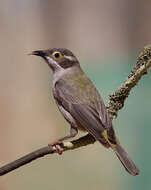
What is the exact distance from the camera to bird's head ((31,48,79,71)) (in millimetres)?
3407

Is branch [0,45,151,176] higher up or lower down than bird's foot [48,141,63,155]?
higher up

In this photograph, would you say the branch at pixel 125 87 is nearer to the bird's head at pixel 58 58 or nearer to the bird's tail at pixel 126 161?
the bird's tail at pixel 126 161

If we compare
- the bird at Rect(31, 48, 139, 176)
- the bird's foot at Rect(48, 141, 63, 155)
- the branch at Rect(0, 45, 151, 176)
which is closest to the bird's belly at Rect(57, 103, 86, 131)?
the bird at Rect(31, 48, 139, 176)

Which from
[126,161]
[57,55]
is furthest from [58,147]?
[57,55]

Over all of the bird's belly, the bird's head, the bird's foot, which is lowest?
the bird's foot

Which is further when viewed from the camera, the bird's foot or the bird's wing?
the bird's wing

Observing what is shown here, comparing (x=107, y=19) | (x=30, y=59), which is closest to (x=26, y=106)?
(x=30, y=59)

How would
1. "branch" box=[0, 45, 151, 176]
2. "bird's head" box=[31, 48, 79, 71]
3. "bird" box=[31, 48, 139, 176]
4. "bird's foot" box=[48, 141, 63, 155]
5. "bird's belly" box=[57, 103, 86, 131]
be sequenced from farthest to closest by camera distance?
"bird's head" box=[31, 48, 79, 71], "bird's belly" box=[57, 103, 86, 131], "bird" box=[31, 48, 139, 176], "branch" box=[0, 45, 151, 176], "bird's foot" box=[48, 141, 63, 155]

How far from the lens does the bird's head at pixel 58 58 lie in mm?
3407

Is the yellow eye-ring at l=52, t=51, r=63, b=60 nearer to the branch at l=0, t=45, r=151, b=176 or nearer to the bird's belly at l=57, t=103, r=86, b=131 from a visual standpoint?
the bird's belly at l=57, t=103, r=86, b=131

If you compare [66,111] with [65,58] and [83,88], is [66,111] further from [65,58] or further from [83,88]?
[65,58]

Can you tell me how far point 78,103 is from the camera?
334cm

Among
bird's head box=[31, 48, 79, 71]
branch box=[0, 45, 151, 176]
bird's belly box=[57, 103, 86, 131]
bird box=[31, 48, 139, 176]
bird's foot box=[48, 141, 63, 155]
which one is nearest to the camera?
bird's foot box=[48, 141, 63, 155]

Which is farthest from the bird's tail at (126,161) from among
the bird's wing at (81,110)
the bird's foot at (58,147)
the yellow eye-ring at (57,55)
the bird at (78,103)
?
the yellow eye-ring at (57,55)
